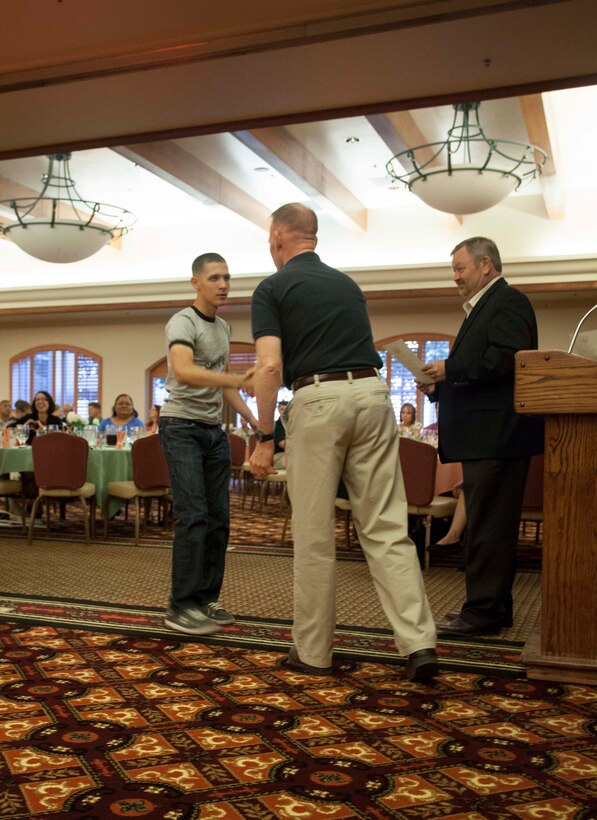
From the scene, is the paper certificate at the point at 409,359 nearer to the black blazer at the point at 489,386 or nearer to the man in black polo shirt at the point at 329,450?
the black blazer at the point at 489,386

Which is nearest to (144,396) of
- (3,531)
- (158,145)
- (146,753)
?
(158,145)

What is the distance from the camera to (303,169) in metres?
9.72

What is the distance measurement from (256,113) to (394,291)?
793 centimetres

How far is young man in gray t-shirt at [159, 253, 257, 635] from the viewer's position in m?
3.68

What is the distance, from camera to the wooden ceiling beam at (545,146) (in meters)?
7.92

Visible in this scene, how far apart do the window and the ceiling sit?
2268 millimetres

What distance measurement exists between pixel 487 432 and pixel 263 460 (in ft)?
3.27

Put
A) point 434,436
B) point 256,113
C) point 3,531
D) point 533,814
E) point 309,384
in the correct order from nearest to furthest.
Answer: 1. point 533,814
2. point 309,384
3. point 256,113
4. point 3,531
5. point 434,436

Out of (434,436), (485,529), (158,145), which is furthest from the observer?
(158,145)

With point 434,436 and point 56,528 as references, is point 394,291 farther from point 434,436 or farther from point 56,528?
point 56,528

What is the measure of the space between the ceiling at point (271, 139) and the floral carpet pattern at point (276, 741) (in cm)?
317

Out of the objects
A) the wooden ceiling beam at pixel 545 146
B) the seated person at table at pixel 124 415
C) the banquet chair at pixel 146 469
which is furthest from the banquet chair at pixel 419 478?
the seated person at table at pixel 124 415

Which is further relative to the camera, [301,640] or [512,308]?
[512,308]

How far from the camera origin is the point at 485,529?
351cm
